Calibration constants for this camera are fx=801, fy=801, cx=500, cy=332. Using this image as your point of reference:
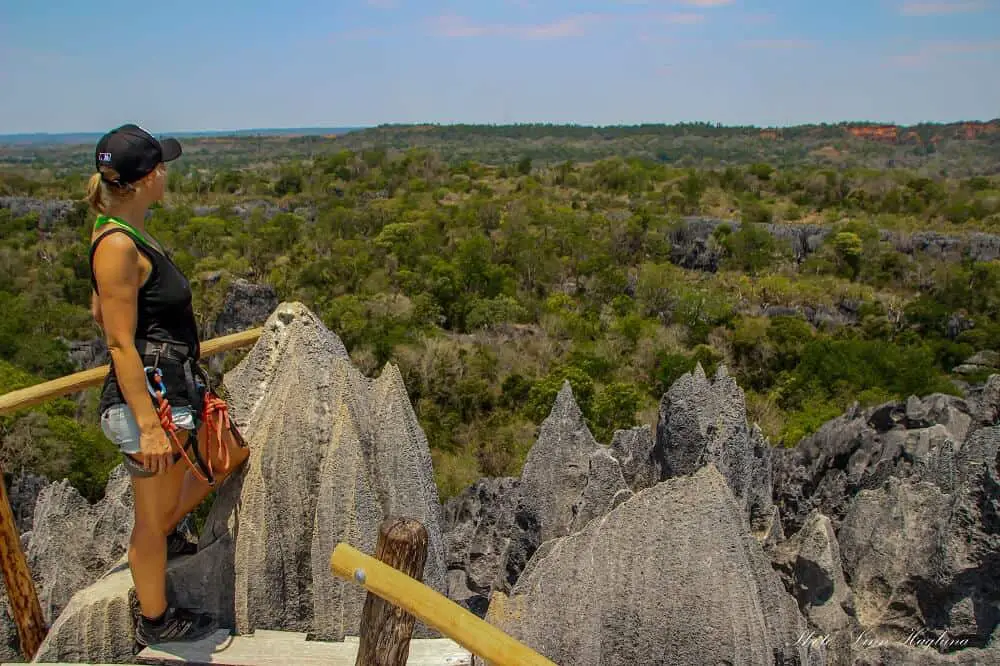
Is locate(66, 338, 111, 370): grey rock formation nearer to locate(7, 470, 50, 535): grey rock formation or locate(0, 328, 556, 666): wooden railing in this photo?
locate(7, 470, 50, 535): grey rock formation

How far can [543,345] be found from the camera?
19469 millimetres

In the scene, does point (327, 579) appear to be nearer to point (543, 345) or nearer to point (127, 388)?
point (127, 388)

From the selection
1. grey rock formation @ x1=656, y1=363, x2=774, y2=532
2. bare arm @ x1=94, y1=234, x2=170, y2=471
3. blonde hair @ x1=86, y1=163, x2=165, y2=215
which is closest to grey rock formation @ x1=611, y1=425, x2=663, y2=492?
grey rock formation @ x1=656, y1=363, x2=774, y2=532

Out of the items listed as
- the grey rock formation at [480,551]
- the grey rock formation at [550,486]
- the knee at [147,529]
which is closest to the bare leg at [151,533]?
the knee at [147,529]

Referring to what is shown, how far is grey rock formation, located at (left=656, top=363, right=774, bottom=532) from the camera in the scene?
15.3 feet

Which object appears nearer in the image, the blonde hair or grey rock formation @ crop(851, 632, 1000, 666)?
the blonde hair

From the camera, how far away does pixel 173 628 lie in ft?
9.33

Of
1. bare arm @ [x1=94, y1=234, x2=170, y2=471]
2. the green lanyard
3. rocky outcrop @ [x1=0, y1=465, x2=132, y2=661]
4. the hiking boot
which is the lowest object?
rocky outcrop @ [x1=0, y1=465, x2=132, y2=661]

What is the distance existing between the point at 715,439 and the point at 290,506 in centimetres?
262

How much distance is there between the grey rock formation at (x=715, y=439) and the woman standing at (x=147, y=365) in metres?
2.94

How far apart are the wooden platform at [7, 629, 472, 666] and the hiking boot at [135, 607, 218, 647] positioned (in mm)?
29

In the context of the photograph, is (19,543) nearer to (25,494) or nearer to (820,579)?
(820,579)

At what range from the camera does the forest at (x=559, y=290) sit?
1541 cm

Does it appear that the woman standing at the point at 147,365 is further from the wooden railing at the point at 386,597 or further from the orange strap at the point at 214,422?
the wooden railing at the point at 386,597
